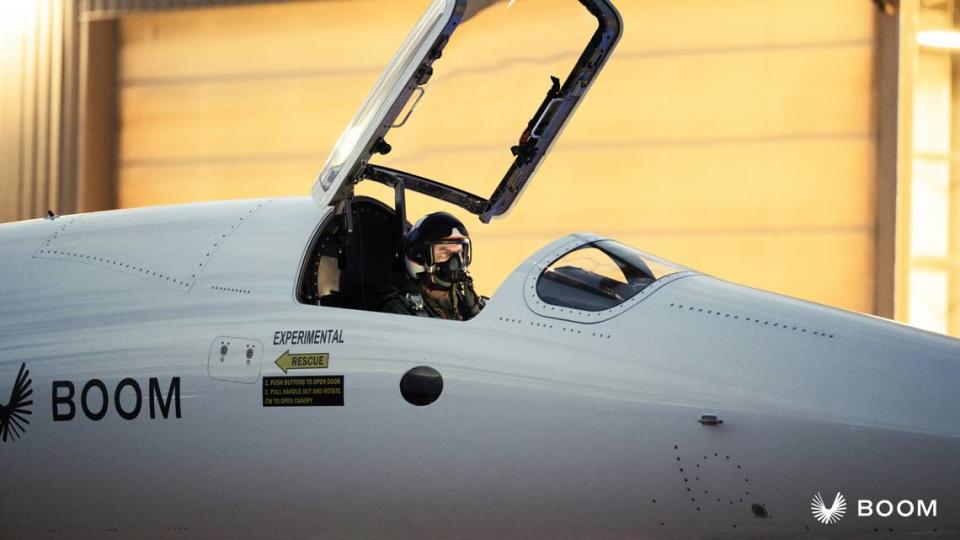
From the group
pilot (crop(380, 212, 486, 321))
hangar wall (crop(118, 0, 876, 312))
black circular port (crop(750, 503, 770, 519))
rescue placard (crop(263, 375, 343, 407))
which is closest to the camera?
black circular port (crop(750, 503, 770, 519))

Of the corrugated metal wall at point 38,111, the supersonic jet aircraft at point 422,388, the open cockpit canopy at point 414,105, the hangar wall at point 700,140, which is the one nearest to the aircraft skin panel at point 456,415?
the supersonic jet aircraft at point 422,388

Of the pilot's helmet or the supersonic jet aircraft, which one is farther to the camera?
the pilot's helmet

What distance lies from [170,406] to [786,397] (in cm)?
320

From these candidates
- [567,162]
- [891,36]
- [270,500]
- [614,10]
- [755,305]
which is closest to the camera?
[755,305]

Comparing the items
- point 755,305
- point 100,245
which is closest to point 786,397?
point 755,305

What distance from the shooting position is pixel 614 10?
26.1ft

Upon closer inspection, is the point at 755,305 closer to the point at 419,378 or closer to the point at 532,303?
the point at 532,303

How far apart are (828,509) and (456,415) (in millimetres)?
1767

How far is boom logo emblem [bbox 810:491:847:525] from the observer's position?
5.75 meters

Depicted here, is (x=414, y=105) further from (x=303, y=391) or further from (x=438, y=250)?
(x=303, y=391)

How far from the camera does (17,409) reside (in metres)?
7.61

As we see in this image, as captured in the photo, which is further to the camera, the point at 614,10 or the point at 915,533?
the point at 614,10

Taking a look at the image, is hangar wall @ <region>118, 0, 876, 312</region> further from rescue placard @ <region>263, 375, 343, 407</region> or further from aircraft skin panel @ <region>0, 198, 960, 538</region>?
rescue placard @ <region>263, 375, 343, 407</region>

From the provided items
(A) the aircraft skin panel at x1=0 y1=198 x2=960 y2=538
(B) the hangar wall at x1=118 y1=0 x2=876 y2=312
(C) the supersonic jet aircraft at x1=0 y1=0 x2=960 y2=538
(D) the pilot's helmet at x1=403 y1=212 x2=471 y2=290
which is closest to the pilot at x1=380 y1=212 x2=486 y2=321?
(D) the pilot's helmet at x1=403 y1=212 x2=471 y2=290
